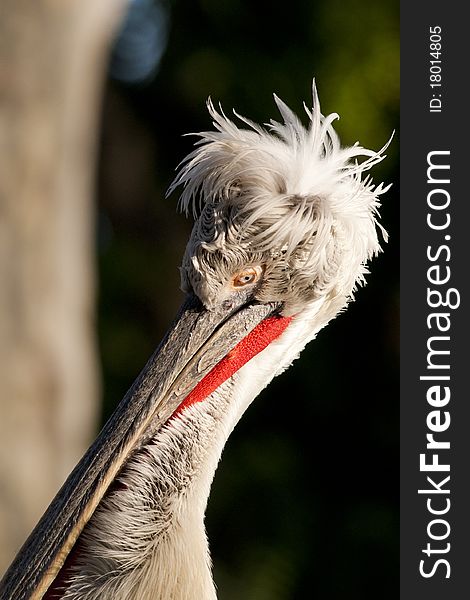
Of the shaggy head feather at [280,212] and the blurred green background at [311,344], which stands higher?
the blurred green background at [311,344]

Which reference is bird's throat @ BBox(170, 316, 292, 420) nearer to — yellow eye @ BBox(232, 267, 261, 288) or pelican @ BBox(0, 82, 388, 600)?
pelican @ BBox(0, 82, 388, 600)

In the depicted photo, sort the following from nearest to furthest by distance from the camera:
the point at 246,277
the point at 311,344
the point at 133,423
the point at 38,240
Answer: the point at 133,423, the point at 246,277, the point at 38,240, the point at 311,344

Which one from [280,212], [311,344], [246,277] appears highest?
[311,344]

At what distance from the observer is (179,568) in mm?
2805

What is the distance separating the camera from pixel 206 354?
2912mm

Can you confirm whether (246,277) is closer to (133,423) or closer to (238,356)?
(238,356)

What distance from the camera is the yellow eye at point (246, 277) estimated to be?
292 cm

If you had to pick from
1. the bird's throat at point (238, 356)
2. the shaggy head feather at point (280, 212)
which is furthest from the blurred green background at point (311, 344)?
the bird's throat at point (238, 356)

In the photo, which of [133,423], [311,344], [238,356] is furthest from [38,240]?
[133,423]

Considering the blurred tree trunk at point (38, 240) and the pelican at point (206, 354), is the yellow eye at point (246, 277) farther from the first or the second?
the blurred tree trunk at point (38, 240)

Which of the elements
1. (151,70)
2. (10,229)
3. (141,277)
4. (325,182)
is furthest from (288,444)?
(325,182)

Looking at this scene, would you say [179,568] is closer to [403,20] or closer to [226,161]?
[226,161]

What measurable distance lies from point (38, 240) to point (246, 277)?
3832 mm

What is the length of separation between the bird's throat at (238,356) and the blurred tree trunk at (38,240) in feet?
11.9
